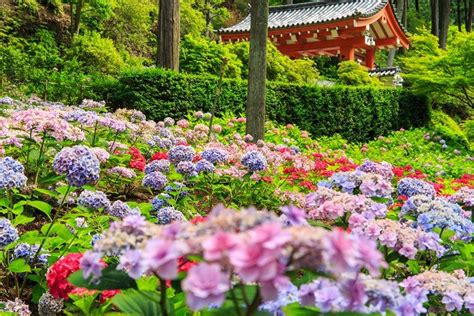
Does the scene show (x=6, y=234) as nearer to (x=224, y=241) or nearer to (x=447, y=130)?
(x=224, y=241)

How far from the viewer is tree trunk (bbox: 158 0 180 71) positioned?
33.7 ft

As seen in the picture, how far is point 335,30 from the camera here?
18828mm

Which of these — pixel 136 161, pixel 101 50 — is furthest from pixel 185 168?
pixel 101 50

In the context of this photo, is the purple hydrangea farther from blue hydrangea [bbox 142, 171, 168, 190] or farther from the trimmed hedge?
the trimmed hedge

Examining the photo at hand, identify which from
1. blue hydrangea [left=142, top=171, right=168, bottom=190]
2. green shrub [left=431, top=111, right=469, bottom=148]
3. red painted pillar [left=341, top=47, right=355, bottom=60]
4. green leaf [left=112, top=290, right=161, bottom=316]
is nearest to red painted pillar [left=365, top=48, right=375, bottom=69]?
red painted pillar [left=341, top=47, right=355, bottom=60]

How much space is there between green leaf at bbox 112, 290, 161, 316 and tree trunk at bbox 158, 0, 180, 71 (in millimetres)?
9488

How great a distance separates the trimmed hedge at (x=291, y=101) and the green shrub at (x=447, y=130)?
397mm

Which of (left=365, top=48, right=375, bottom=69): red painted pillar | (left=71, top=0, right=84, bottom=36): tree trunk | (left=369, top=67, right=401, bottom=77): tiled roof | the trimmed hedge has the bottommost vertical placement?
the trimmed hedge

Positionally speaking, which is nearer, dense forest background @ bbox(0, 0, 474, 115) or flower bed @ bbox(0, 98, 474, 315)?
flower bed @ bbox(0, 98, 474, 315)

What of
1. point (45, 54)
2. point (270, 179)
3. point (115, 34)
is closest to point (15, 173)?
point (270, 179)

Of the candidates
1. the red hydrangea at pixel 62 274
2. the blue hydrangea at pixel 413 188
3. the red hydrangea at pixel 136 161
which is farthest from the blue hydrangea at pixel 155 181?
the red hydrangea at pixel 62 274

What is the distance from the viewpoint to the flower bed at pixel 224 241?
81 centimetres

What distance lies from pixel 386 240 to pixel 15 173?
1.80m

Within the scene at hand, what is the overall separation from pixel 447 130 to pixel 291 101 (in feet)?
17.9
